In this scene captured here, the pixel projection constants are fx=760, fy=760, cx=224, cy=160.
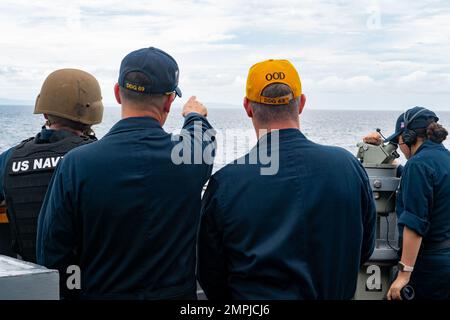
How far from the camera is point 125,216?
288 cm

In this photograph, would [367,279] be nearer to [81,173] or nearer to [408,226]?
[408,226]

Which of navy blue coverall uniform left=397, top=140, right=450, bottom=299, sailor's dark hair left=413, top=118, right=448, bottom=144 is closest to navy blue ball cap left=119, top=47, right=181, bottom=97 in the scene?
navy blue coverall uniform left=397, top=140, right=450, bottom=299

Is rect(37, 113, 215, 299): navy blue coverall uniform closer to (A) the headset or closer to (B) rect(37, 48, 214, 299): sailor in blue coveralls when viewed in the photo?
(B) rect(37, 48, 214, 299): sailor in blue coveralls

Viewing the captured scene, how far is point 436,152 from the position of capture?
453 centimetres

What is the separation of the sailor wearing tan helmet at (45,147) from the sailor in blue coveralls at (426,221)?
1.89 m

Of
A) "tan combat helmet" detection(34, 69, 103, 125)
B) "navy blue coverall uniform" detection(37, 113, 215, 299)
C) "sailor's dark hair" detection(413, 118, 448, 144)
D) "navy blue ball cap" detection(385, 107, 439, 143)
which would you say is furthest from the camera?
"navy blue ball cap" detection(385, 107, 439, 143)

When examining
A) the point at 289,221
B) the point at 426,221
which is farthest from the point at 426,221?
the point at 289,221

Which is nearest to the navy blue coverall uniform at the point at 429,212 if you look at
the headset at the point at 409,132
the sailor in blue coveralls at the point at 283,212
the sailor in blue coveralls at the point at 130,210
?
the headset at the point at 409,132

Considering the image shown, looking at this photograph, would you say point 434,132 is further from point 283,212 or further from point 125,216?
point 125,216

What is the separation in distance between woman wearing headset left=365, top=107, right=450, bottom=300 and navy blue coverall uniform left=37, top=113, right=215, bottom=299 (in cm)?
189

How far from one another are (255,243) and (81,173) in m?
0.71

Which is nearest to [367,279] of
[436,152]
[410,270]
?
[410,270]

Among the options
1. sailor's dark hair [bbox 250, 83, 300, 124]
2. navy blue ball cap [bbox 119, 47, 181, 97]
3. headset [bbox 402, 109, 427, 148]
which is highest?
navy blue ball cap [bbox 119, 47, 181, 97]

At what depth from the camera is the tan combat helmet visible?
3.69 meters
